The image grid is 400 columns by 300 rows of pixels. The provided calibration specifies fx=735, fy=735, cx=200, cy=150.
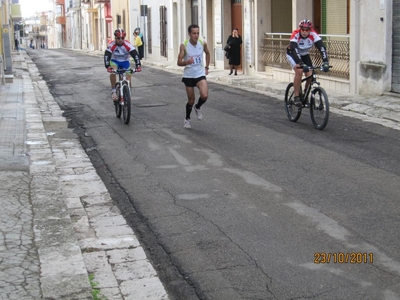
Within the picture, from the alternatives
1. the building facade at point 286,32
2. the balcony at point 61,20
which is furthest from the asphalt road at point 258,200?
the balcony at point 61,20

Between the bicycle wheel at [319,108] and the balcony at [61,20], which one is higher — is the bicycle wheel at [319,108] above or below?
below

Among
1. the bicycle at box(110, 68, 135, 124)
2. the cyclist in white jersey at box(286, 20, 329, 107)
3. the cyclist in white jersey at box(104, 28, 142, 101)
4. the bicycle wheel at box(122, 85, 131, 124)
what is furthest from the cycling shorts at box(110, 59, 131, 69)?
the cyclist in white jersey at box(286, 20, 329, 107)

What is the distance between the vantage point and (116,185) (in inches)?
327

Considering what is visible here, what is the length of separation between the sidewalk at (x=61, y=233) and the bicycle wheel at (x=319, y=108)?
12.8 ft

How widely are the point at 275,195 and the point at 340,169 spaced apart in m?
1.52

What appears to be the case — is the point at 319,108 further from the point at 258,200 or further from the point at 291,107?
the point at 258,200

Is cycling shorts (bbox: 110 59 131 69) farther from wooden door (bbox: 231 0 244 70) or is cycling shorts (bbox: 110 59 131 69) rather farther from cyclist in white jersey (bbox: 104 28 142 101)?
wooden door (bbox: 231 0 244 70)

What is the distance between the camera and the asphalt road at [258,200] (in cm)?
514

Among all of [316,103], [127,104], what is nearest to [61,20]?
[127,104]

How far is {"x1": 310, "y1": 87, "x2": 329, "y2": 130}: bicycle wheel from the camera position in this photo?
11734 millimetres

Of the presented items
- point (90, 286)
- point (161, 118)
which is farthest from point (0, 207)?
point (161, 118)

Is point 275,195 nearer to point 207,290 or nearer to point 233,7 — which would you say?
point 207,290
